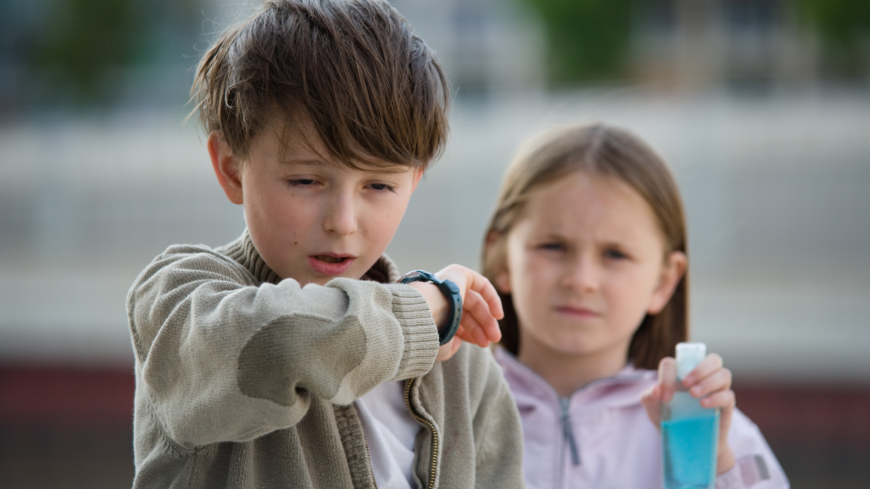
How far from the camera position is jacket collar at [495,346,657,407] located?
182 centimetres

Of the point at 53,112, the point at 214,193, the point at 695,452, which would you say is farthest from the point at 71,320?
the point at 695,452

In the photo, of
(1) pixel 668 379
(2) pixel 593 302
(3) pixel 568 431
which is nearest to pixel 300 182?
(1) pixel 668 379

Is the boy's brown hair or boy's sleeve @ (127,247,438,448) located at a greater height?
the boy's brown hair

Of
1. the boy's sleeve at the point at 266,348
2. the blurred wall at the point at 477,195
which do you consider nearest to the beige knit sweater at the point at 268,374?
the boy's sleeve at the point at 266,348

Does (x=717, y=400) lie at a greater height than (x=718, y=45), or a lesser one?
lesser

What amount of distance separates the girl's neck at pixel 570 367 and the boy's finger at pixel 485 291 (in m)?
0.76

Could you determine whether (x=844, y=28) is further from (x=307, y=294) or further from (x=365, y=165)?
(x=307, y=294)

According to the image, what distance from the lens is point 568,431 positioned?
1779 millimetres

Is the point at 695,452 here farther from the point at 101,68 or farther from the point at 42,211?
the point at 101,68

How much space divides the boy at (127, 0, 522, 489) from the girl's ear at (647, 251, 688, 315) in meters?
0.85

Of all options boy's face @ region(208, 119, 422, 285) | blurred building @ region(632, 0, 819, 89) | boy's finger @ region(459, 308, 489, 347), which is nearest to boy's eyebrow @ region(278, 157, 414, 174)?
boy's face @ region(208, 119, 422, 285)

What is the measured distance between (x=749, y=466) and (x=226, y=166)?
1.29 metres

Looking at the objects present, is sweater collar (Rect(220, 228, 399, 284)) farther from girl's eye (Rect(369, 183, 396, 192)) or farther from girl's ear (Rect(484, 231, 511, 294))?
girl's ear (Rect(484, 231, 511, 294))

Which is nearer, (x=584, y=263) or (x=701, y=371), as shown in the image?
(x=701, y=371)
